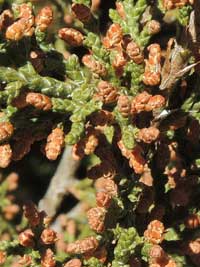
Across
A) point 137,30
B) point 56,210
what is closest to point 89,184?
point 56,210

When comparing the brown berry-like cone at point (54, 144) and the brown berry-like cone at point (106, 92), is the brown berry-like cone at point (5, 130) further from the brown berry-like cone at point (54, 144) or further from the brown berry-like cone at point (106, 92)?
the brown berry-like cone at point (106, 92)

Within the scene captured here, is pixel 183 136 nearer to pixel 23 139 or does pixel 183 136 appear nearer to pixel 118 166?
pixel 118 166

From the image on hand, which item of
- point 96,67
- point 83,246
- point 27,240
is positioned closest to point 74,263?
point 83,246

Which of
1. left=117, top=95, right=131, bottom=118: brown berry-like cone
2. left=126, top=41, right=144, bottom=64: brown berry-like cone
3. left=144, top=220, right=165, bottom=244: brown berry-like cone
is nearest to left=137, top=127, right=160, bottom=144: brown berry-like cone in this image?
left=117, top=95, right=131, bottom=118: brown berry-like cone

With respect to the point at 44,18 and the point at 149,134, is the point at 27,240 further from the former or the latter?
the point at 44,18

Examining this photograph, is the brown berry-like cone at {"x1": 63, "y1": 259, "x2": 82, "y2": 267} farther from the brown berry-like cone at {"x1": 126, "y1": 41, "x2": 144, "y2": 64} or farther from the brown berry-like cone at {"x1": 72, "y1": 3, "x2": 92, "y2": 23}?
the brown berry-like cone at {"x1": 72, "y1": 3, "x2": 92, "y2": 23}

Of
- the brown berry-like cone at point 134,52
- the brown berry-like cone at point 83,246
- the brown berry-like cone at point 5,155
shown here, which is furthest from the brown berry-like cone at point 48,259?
the brown berry-like cone at point 134,52
